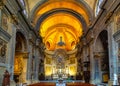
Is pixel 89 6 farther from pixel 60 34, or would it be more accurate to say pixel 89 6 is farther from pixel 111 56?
pixel 60 34

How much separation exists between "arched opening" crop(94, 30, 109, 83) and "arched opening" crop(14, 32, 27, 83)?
719 centimetres

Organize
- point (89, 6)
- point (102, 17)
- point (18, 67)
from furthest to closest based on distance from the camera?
1. point (89, 6)
2. point (18, 67)
3. point (102, 17)

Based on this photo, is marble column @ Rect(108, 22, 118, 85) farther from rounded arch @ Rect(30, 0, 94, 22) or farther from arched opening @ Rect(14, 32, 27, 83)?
arched opening @ Rect(14, 32, 27, 83)

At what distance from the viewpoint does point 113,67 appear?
1194cm

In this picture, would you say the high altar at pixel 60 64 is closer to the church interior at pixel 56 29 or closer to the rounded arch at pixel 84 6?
the church interior at pixel 56 29

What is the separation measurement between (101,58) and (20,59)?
818cm

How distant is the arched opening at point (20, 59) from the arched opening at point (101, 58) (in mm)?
7192

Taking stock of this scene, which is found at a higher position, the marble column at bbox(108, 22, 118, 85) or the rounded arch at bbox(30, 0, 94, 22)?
the rounded arch at bbox(30, 0, 94, 22)

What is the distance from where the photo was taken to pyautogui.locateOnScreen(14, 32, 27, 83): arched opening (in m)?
17.6

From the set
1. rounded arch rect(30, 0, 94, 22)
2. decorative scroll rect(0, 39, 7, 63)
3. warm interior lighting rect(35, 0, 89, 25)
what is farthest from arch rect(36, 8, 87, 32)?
decorative scroll rect(0, 39, 7, 63)

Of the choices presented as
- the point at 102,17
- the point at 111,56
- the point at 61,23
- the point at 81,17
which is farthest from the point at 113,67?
the point at 61,23

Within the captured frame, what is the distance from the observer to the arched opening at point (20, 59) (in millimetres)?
17647

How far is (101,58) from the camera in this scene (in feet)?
58.9

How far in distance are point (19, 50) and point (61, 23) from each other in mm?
16240
